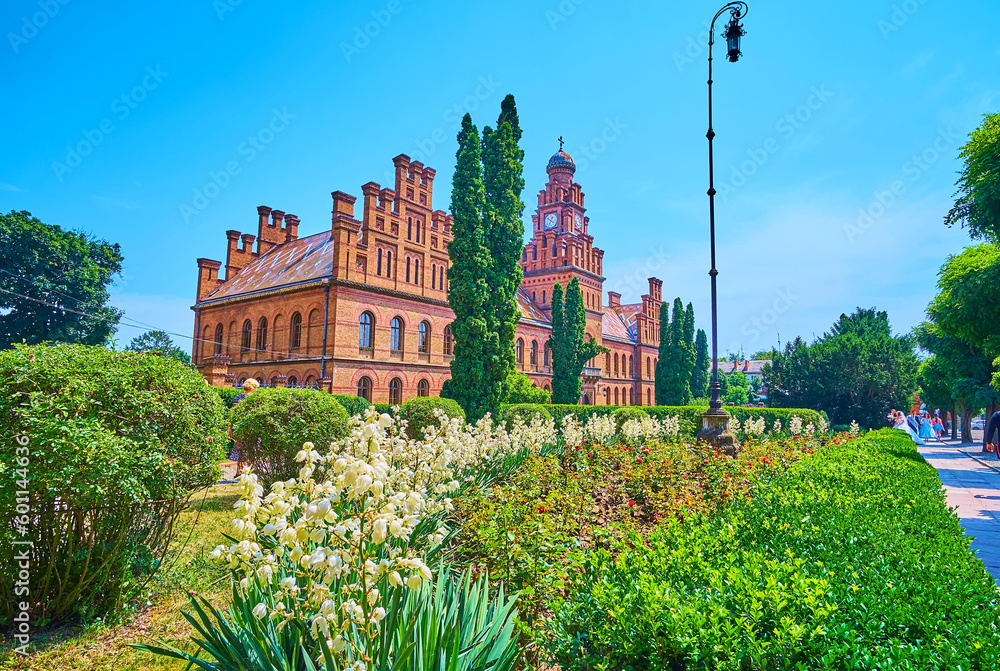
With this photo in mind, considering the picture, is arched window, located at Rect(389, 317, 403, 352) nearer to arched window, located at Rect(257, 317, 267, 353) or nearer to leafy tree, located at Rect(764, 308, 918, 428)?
arched window, located at Rect(257, 317, 267, 353)

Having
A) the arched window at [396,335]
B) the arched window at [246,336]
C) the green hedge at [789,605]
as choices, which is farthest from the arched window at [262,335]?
the green hedge at [789,605]

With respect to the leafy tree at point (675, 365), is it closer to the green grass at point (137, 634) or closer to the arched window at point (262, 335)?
the arched window at point (262, 335)

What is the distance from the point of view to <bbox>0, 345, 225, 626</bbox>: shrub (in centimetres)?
415

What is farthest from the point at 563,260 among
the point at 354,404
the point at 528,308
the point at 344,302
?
the point at 354,404

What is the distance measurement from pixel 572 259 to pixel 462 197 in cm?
2751

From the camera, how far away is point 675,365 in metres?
45.9

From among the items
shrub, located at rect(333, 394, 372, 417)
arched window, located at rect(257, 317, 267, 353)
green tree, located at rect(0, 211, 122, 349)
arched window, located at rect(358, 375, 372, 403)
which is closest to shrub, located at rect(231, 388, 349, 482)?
shrub, located at rect(333, 394, 372, 417)

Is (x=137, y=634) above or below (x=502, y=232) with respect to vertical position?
below

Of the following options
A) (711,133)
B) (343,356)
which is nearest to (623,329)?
(343,356)

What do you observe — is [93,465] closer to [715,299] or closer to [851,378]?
[715,299]

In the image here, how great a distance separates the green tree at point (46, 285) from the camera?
32.0 metres

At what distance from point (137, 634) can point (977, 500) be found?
50.0ft

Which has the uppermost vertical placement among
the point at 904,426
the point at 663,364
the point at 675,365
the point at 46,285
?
the point at 46,285

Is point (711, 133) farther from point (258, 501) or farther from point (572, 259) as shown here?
point (572, 259)
